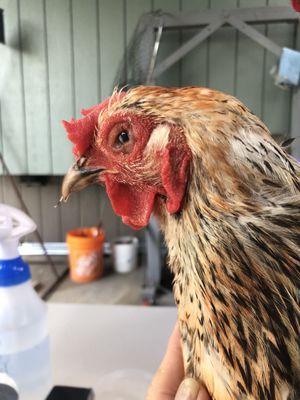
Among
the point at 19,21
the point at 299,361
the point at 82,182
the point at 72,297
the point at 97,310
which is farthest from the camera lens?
the point at 72,297

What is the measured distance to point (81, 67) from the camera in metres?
2.04

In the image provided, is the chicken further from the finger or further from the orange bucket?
the orange bucket

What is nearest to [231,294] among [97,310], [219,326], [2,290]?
[219,326]

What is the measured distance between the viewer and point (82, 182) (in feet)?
1.69

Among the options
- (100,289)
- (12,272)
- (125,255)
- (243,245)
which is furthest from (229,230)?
(125,255)

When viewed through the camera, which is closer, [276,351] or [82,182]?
[276,351]

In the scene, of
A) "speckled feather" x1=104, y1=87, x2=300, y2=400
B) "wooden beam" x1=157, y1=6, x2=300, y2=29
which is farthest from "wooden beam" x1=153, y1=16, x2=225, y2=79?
"speckled feather" x1=104, y1=87, x2=300, y2=400

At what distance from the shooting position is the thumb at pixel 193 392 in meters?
0.43

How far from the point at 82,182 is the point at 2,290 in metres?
0.31

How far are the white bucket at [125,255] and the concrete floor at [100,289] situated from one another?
0.05 m

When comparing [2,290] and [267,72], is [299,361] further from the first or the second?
[267,72]

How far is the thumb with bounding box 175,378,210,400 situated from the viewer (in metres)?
0.43

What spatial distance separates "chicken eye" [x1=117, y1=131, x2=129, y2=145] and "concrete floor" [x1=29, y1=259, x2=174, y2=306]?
1617mm

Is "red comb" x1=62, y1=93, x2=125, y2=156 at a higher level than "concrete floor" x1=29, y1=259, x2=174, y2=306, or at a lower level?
higher
